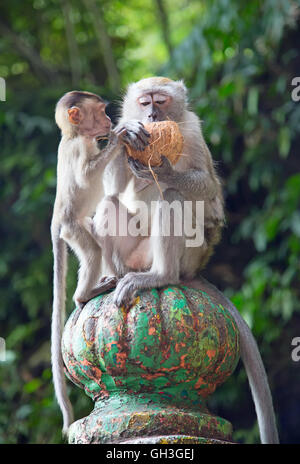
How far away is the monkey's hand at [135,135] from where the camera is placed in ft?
9.57

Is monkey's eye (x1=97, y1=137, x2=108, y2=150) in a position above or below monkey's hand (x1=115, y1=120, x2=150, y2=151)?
above

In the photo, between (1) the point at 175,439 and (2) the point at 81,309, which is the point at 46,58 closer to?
(2) the point at 81,309

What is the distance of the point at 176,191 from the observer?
3.30 metres

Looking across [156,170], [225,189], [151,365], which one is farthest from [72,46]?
[151,365]

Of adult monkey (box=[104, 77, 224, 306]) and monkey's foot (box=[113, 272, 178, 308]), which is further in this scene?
adult monkey (box=[104, 77, 224, 306])

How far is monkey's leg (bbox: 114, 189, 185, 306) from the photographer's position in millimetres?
2979

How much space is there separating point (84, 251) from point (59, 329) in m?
0.42

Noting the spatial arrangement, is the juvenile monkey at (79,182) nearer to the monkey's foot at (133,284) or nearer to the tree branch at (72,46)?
the monkey's foot at (133,284)

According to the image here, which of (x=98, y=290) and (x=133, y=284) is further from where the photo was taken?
(x=98, y=290)

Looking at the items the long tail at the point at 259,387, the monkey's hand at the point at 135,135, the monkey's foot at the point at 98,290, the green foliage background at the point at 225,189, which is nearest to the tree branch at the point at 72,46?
the green foliage background at the point at 225,189

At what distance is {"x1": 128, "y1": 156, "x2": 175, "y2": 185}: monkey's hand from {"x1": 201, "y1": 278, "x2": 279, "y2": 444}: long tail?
768 millimetres

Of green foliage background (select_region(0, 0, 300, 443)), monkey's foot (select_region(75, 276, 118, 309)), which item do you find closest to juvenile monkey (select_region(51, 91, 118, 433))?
monkey's foot (select_region(75, 276, 118, 309))

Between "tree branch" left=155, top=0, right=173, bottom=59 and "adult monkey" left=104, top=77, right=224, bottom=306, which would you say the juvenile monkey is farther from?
"tree branch" left=155, top=0, right=173, bottom=59

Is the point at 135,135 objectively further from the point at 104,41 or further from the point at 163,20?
the point at 163,20
